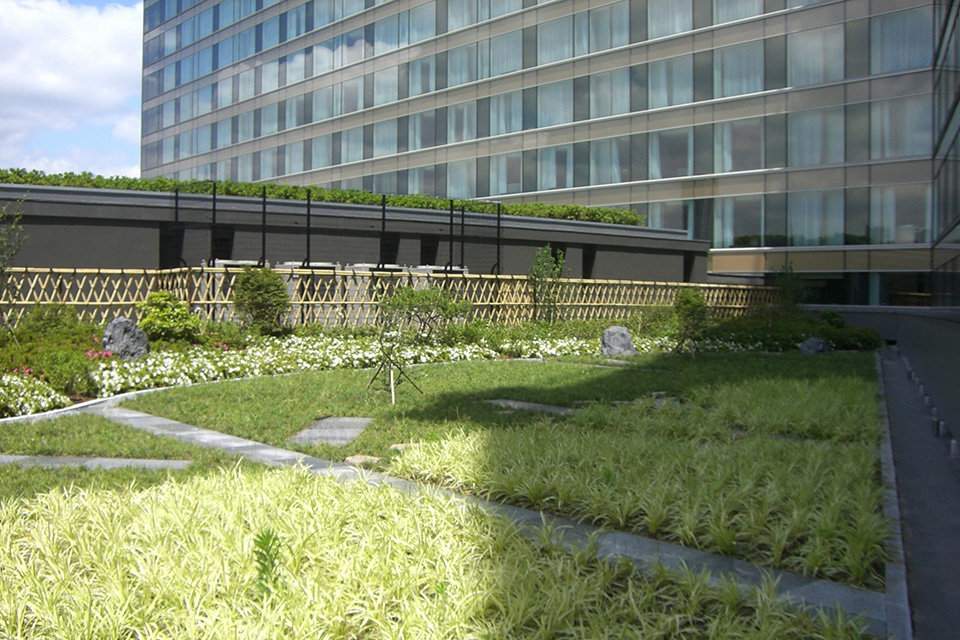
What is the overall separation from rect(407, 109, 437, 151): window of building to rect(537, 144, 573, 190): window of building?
292 inches

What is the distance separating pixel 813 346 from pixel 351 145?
33.8m

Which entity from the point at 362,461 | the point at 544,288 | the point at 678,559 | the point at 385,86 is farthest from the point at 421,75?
the point at 678,559

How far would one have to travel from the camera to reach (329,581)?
388cm

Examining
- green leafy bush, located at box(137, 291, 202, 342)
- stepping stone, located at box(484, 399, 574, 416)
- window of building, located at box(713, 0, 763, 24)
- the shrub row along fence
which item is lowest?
stepping stone, located at box(484, 399, 574, 416)

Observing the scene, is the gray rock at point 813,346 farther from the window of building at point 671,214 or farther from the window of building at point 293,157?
the window of building at point 293,157

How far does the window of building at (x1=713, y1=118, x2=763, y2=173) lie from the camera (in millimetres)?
31953

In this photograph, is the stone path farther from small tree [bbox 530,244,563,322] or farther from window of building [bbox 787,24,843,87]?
window of building [bbox 787,24,843,87]

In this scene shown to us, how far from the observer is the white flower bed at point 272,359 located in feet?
38.0

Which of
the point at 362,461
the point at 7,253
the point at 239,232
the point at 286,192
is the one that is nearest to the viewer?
the point at 362,461

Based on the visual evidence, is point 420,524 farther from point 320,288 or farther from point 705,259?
point 705,259

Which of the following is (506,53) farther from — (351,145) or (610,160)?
(351,145)

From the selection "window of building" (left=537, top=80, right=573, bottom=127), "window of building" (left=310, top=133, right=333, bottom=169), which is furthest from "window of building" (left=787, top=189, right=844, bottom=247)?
"window of building" (left=310, top=133, right=333, bottom=169)

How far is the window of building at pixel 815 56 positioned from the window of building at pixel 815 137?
1270mm

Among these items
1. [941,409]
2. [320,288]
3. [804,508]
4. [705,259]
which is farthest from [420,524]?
[705,259]
